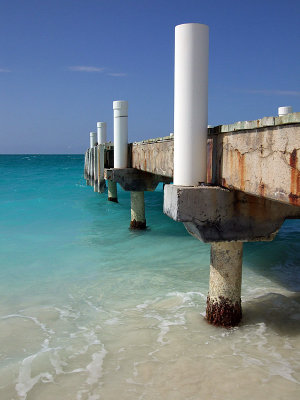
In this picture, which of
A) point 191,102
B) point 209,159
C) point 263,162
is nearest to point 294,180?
point 263,162

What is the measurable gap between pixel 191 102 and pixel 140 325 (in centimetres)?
319

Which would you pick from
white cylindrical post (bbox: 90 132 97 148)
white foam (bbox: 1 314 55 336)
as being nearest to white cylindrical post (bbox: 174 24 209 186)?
white foam (bbox: 1 314 55 336)

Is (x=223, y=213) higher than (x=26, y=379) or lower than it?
higher

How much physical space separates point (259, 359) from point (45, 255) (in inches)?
260

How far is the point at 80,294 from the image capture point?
23.1 feet

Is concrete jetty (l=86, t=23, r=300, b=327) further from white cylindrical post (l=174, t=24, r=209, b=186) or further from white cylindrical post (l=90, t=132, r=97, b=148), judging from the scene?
white cylindrical post (l=90, t=132, r=97, b=148)

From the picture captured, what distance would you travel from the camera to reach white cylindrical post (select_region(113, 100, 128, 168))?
10.1 m

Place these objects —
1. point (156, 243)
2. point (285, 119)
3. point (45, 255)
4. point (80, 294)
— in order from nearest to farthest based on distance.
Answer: point (285, 119) < point (80, 294) < point (45, 255) < point (156, 243)

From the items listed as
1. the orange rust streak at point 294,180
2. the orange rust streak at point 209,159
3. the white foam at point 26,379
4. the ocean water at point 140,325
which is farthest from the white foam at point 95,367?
the orange rust streak at point 294,180

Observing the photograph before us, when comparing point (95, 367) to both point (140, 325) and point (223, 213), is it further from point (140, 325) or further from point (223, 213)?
point (223, 213)

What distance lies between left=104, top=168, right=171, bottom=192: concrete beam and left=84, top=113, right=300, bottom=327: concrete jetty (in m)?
4.32

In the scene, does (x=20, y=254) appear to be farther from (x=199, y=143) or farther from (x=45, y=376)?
(x=199, y=143)

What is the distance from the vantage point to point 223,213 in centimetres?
455

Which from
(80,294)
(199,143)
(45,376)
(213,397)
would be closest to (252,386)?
(213,397)
